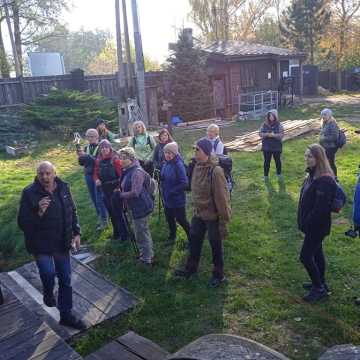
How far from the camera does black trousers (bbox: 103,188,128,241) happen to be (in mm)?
6848

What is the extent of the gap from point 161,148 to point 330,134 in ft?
12.2

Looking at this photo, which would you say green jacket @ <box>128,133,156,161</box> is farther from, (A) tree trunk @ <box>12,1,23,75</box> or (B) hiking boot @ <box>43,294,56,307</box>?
(A) tree trunk @ <box>12,1,23,75</box>

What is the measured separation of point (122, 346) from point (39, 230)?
1476mm

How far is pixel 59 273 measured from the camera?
15.4 ft

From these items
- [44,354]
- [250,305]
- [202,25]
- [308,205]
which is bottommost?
[250,305]

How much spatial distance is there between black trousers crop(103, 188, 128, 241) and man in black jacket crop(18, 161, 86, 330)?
6.48 feet

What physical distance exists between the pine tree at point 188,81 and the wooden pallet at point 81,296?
15.5 meters

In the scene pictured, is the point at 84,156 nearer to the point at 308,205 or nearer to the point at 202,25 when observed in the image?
the point at 308,205

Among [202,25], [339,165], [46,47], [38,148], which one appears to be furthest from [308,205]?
[46,47]

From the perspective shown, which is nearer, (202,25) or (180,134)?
(180,134)

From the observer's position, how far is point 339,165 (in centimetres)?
1078

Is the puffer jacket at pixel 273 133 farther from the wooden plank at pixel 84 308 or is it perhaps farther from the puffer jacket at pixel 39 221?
the puffer jacket at pixel 39 221

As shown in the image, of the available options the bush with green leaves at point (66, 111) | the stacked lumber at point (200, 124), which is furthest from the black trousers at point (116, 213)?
the stacked lumber at point (200, 124)

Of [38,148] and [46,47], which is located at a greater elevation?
[46,47]
